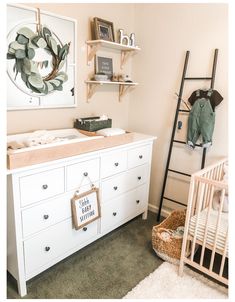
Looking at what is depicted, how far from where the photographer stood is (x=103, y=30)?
2395 millimetres

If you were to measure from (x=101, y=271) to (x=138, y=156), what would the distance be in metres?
1.06

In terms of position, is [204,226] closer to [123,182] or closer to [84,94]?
[123,182]

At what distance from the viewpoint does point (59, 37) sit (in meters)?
2.11

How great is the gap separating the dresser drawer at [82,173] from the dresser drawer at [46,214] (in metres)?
0.06

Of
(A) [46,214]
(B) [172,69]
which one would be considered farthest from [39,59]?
(B) [172,69]

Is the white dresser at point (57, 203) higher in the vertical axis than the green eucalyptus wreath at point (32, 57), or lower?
lower

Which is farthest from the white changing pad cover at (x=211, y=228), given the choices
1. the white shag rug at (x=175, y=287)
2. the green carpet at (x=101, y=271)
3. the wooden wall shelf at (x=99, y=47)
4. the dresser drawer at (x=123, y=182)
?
the wooden wall shelf at (x=99, y=47)

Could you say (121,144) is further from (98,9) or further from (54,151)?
(98,9)

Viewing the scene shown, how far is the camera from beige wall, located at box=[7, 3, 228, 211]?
2.23m

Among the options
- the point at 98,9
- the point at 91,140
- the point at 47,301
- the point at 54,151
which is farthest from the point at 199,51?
the point at 47,301

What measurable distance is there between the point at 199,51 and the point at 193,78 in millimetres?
249

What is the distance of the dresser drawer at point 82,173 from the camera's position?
1837mm

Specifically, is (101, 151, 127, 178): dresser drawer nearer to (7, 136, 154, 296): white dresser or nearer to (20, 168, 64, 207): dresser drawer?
(7, 136, 154, 296): white dresser

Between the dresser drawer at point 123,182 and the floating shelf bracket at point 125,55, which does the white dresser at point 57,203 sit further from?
the floating shelf bracket at point 125,55
